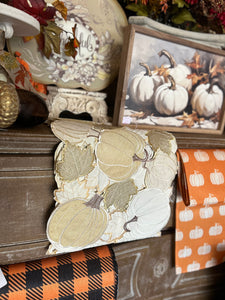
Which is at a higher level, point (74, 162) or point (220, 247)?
point (74, 162)

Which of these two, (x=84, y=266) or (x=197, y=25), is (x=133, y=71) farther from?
(x=84, y=266)

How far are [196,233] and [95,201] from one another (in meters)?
0.39

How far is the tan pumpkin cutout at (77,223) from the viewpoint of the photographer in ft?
2.04

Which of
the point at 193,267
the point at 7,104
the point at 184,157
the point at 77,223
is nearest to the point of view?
the point at 7,104

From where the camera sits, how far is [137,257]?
2.58ft

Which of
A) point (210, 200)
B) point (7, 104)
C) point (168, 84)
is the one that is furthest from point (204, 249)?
point (7, 104)

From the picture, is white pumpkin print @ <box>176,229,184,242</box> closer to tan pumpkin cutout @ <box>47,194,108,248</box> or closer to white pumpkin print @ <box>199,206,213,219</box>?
white pumpkin print @ <box>199,206,213,219</box>

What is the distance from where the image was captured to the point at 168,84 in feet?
2.79

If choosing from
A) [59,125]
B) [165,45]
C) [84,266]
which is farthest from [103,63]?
[84,266]

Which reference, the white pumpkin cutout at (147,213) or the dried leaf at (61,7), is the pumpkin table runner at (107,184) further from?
the dried leaf at (61,7)

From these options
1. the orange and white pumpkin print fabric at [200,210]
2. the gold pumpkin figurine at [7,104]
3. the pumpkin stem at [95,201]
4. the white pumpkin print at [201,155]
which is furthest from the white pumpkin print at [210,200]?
the gold pumpkin figurine at [7,104]

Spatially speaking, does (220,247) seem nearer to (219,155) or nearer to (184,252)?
(184,252)

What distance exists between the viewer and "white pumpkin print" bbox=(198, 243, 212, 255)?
0.88m

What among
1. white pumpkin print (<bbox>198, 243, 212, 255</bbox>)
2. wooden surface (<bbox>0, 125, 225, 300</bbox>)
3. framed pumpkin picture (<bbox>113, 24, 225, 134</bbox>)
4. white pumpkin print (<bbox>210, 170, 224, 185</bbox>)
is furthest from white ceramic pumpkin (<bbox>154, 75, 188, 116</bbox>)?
white pumpkin print (<bbox>198, 243, 212, 255</bbox>)
